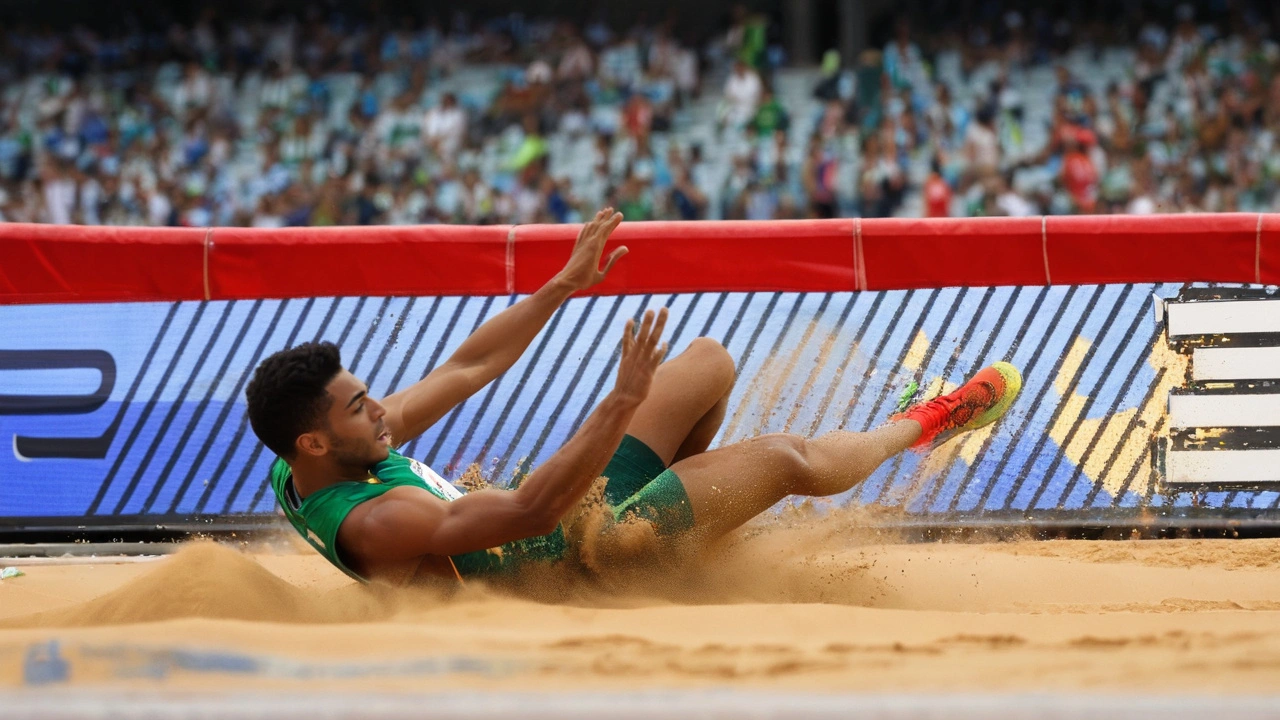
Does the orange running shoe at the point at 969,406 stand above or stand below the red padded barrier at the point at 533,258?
below

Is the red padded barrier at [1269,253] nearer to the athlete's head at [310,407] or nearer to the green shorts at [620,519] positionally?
the green shorts at [620,519]

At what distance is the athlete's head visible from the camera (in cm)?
330

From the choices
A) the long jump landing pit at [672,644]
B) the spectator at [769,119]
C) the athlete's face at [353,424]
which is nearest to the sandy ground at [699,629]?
the long jump landing pit at [672,644]

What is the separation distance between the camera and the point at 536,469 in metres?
3.55

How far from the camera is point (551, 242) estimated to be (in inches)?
204

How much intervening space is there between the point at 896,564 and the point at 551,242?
6.42 feet

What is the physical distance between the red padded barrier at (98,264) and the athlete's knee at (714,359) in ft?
8.00

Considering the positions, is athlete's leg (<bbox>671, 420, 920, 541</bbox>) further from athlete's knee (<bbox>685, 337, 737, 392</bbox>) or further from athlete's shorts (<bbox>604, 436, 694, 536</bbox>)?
athlete's knee (<bbox>685, 337, 737, 392</bbox>)

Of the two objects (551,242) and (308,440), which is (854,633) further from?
(551,242)

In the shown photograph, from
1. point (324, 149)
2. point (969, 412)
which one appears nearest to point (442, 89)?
point (324, 149)

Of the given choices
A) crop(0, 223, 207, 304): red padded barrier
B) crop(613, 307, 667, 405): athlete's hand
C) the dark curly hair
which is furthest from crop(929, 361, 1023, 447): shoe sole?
crop(0, 223, 207, 304): red padded barrier

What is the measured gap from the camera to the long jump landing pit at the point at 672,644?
7.06ft

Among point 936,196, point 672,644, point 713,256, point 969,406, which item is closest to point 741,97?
point 936,196

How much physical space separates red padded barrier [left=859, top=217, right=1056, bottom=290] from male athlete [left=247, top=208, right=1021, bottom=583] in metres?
0.83
